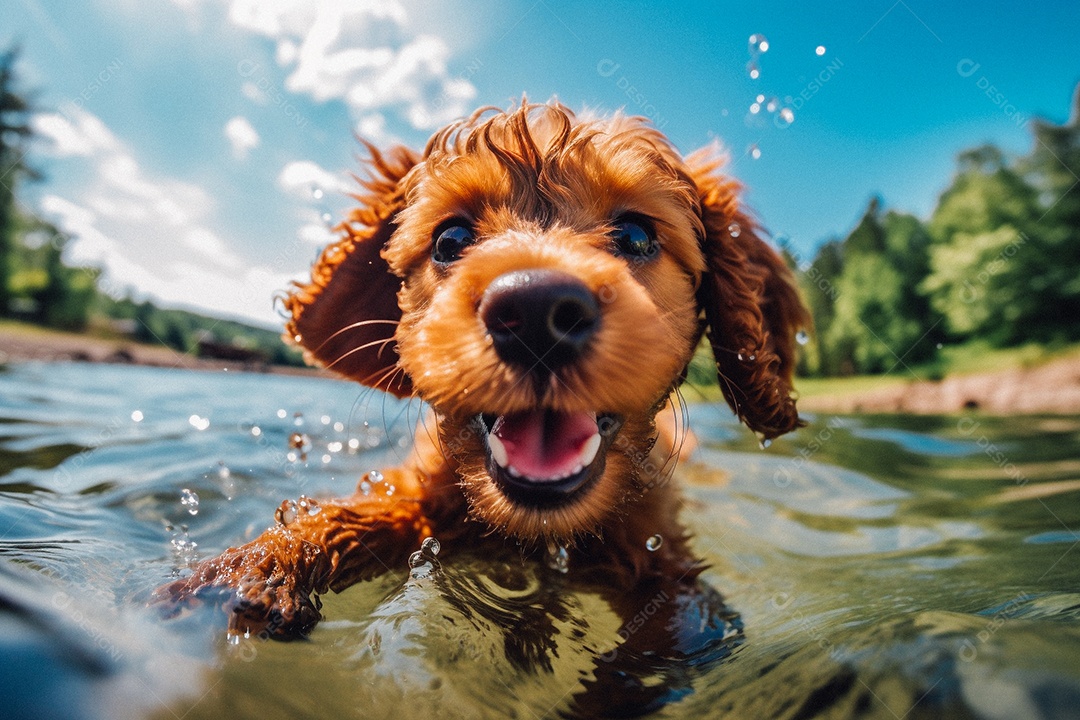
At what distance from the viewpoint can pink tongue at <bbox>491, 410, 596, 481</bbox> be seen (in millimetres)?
2254

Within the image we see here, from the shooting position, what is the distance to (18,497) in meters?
3.45

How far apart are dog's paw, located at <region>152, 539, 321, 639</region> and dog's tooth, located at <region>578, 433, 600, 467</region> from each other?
3.55 ft

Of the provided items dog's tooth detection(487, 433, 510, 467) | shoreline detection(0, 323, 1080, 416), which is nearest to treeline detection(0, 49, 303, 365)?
shoreline detection(0, 323, 1080, 416)

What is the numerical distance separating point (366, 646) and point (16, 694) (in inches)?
43.0

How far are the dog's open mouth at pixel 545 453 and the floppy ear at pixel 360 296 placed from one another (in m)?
1.37

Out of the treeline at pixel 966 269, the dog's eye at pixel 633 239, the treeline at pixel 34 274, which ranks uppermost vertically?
the treeline at pixel 966 269

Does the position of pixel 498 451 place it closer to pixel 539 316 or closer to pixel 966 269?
pixel 539 316

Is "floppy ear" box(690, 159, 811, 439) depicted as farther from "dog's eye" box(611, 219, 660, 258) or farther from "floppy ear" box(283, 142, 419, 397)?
"floppy ear" box(283, 142, 419, 397)

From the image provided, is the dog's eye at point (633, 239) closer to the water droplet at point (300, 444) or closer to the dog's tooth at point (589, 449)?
the dog's tooth at point (589, 449)

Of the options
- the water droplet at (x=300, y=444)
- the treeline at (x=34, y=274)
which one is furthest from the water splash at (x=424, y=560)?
the treeline at (x=34, y=274)

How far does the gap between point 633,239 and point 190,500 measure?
3.40m

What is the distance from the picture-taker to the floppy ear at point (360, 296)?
11.4 feet

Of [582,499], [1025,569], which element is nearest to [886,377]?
[1025,569]

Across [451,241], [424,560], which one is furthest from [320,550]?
[451,241]
